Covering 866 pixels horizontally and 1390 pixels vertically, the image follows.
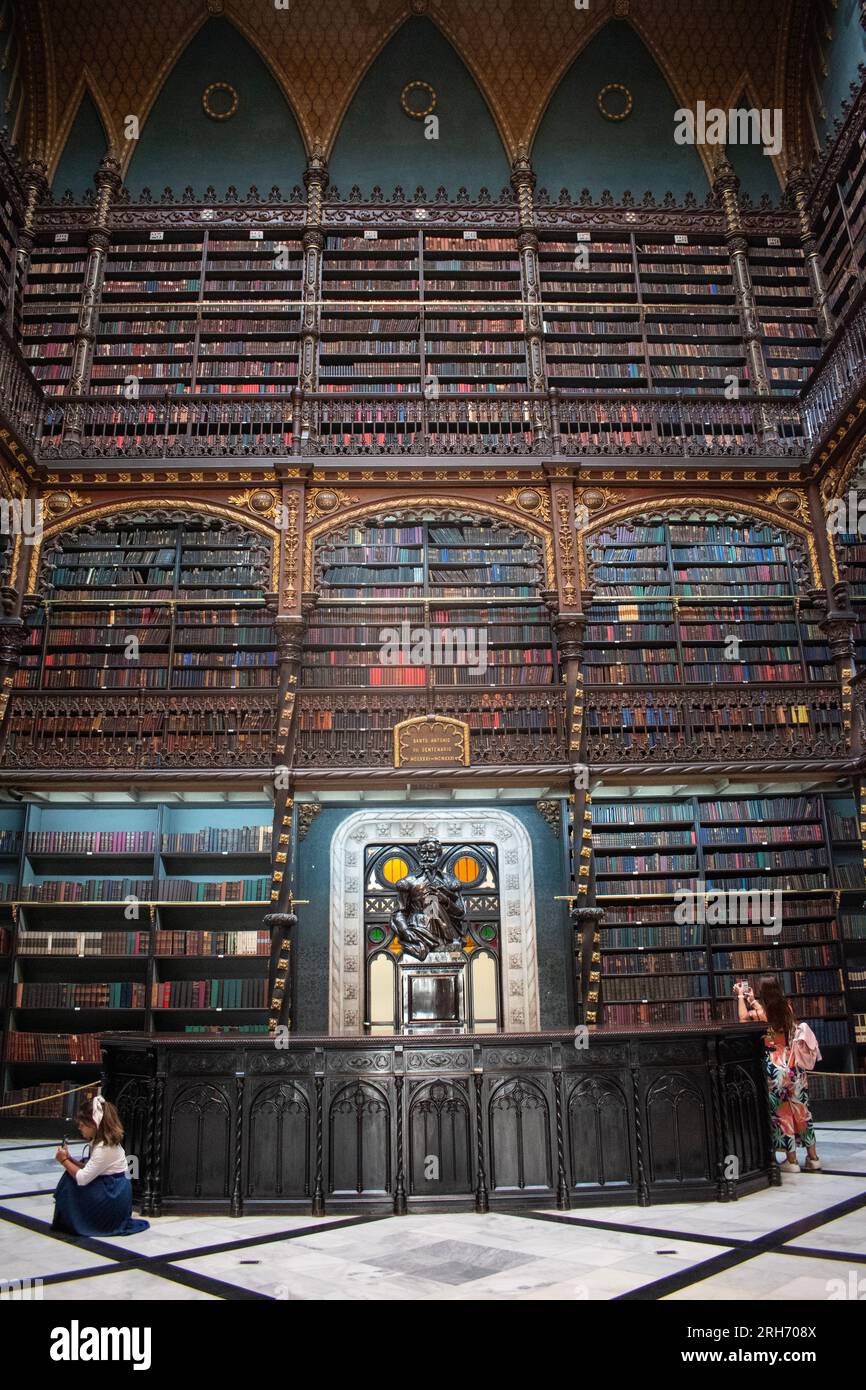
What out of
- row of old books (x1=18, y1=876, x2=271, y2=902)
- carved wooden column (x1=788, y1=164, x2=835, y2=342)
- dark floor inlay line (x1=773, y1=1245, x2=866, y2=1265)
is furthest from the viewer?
carved wooden column (x1=788, y1=164, x2=835, y2=342)

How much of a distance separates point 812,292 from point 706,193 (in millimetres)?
1872

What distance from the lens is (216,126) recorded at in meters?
10.0

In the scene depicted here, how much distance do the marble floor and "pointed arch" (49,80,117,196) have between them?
9.90 metres

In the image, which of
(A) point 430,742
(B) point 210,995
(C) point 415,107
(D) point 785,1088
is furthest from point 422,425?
(D) point 785,1088

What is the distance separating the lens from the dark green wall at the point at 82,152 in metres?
9.72

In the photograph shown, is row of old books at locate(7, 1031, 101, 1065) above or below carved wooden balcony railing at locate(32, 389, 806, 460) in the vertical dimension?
below

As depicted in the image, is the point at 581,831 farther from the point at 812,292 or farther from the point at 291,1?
the point at 291,1

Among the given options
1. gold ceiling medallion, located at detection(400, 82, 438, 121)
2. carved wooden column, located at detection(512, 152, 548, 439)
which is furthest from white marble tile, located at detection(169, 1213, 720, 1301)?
gold ceiling medallion, located at detection(400, 82, 438, 121)

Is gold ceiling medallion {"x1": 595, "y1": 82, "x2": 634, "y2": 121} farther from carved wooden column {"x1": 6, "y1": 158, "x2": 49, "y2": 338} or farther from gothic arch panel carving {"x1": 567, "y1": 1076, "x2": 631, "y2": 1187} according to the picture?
gothic arch panel carving {"x1": 567, "y1": 1076, "x2": 631, "y2": 1187}

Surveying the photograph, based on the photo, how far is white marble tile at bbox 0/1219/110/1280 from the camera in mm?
2945

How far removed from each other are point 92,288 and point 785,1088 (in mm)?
9043

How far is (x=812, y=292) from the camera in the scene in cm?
907

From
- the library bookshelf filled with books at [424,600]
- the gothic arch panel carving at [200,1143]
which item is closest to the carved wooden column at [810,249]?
the library bookshelf filled with books at [424,600]

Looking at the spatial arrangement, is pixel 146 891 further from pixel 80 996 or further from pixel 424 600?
pixel 424 600
